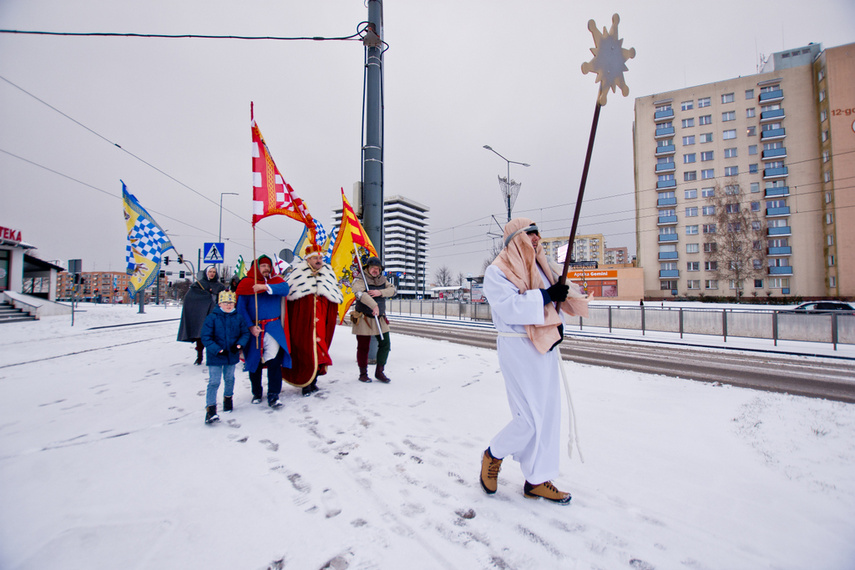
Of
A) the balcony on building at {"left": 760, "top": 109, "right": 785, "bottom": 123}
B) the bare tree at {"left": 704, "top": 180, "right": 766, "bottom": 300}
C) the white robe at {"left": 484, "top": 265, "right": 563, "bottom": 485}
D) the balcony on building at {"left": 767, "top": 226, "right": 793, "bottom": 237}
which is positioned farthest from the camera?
the balcony on building at {"left": 760, "top": 109, "right": 785, "bottom": 123}

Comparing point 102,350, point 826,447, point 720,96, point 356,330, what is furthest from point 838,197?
point 102,350

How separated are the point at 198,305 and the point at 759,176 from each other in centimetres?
5320

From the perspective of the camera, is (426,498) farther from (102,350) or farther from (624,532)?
(102,350)

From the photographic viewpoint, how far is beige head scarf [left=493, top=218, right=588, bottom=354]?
91.9 inches

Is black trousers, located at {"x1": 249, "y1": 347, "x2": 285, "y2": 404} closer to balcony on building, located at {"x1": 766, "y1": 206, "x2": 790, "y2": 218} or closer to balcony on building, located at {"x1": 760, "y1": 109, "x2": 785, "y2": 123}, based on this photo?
balcony on building, located at {"x1": 766, "y1": 206, "x2": 790, "y2": 218}

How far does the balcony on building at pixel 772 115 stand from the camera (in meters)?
37.3

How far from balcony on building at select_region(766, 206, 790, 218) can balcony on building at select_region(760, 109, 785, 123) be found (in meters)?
9.86

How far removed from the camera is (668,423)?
375 centimetres

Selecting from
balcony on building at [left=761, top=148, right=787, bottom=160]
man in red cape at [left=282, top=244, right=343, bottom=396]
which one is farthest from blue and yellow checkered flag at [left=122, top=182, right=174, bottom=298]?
balcony on building at [left=761, top=148, right=787, bottom=160]

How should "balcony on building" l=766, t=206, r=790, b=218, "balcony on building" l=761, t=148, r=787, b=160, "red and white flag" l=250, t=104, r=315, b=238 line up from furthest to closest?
"balcony on building" l=761, t=148, r=787, b=160, "balcony on building" l=766, t=206, r=790, b=218, "red and white flag" l=250, t=104, r=315, b=238

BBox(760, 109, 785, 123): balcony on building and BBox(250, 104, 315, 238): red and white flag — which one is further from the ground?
BBox(760, 109, 785, 123): balcony on building

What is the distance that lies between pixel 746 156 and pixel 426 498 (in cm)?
5343

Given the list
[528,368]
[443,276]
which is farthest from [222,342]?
[443,276]

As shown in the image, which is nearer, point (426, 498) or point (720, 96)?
point (426, 498)
